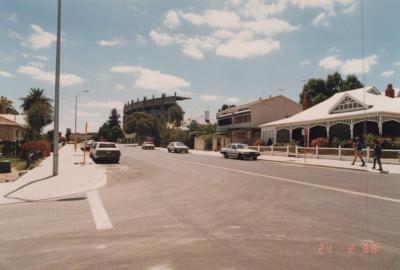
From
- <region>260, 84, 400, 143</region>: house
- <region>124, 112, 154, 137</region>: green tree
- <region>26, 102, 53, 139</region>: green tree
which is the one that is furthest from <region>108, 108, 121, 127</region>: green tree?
<region>260, 84, 400, 143</region>: house

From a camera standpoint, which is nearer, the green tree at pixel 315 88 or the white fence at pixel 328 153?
the white fence at pixel 328 153

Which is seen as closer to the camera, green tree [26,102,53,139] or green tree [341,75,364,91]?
green tree [26,102,53,139]

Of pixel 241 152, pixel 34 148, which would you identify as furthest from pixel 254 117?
pixel 34 148

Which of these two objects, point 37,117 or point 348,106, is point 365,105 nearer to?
point 348,106

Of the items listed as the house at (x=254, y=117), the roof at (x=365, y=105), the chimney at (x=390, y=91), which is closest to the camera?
the roof at (x=365, y=105)

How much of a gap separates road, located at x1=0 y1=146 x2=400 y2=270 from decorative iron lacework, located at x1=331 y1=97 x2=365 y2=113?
1017 inches

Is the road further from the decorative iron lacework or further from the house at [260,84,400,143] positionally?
the decorative iron lacework

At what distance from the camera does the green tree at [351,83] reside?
6350 cm

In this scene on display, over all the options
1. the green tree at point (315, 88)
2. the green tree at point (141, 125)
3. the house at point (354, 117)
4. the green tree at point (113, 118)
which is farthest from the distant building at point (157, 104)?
the house at point (354, 117)
